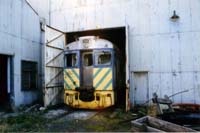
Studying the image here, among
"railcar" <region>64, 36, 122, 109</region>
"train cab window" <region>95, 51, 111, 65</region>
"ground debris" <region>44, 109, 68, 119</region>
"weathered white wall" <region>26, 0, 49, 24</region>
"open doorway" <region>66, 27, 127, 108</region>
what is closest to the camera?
"ground debris" <region>44, 109, 68, 119</region>

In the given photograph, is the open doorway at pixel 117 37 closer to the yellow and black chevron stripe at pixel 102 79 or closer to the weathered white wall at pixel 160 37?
the weathered white wall at pixel 160 37

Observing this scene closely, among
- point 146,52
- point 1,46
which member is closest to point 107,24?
point 146,52

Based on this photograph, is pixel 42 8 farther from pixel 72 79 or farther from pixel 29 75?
pixel 72 79

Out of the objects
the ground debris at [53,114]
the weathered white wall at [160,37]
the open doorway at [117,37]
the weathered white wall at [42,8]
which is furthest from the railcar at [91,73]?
the weathered white wall at [42,8]

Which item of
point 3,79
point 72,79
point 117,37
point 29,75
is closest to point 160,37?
point 117,37

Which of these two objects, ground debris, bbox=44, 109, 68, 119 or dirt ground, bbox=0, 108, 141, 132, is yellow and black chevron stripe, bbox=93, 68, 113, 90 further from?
ground debris, bbox=44, 109, 68, 119

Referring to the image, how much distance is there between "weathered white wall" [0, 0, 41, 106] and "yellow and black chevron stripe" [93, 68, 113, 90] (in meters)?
3.16

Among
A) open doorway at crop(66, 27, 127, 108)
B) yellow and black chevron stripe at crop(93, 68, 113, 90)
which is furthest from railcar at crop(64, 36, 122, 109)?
open doorway at crop(66, 27, 127, 108)

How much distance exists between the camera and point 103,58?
9.17 metres

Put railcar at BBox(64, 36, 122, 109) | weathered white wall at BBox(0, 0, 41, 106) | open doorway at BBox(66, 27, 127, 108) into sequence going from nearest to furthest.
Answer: weathered white wall at BBox(0, 0, 41, 106) → railcar at BBox(64, 36, 122, 109) → open doorway at BBox(66, 27, 127, 108)

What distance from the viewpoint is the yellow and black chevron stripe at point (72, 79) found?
363 inches

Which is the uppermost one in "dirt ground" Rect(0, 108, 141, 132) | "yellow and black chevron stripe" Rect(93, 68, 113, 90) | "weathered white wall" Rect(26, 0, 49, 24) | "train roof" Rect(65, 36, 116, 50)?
"weathered white wall" Rect(26, 0, 49, 24)

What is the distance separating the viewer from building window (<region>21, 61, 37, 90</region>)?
996 cm

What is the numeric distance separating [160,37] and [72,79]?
→ 13.4 ft
